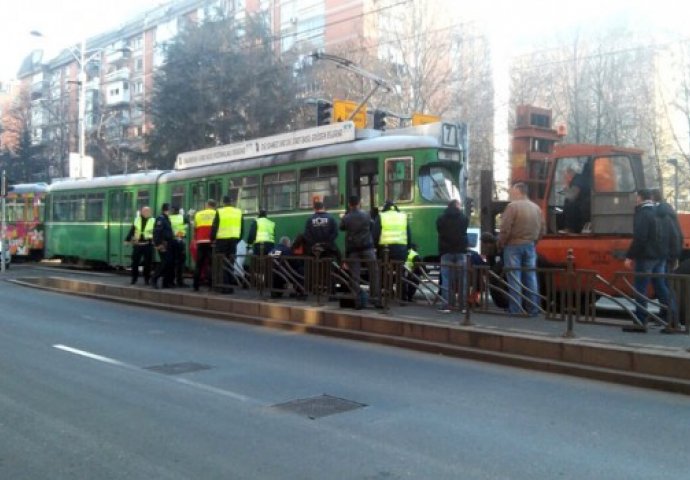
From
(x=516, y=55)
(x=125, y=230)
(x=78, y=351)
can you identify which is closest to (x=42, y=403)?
(x=78, y=351)

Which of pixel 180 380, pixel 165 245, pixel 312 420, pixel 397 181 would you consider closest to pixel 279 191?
pixel 165 245

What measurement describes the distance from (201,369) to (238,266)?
5297mm

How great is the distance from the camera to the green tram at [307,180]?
13242 millimetres

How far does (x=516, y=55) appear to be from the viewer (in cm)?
3716

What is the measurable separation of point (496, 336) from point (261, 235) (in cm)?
654

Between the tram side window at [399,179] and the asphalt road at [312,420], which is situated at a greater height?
the tram side window at [399,179]

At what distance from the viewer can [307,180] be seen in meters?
15.1

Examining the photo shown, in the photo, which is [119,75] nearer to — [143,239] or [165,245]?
[143,239]

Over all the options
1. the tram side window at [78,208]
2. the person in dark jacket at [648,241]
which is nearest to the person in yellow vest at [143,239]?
the tram side window at [78,208]

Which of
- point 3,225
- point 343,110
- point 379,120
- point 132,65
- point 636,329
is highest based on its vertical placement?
point 132,65

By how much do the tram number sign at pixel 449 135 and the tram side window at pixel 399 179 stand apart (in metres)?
0.85

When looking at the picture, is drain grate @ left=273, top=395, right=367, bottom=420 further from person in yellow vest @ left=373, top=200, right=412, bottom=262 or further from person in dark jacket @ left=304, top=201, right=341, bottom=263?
person in yellow vest @ left=373, top=200, right=412, bottom=262

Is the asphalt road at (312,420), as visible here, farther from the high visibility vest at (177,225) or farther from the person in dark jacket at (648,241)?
the high visibility vest at (177,225)

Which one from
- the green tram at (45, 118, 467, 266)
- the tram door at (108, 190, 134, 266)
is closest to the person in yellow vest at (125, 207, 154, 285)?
the green tram at (45, 118, 467, 266)
